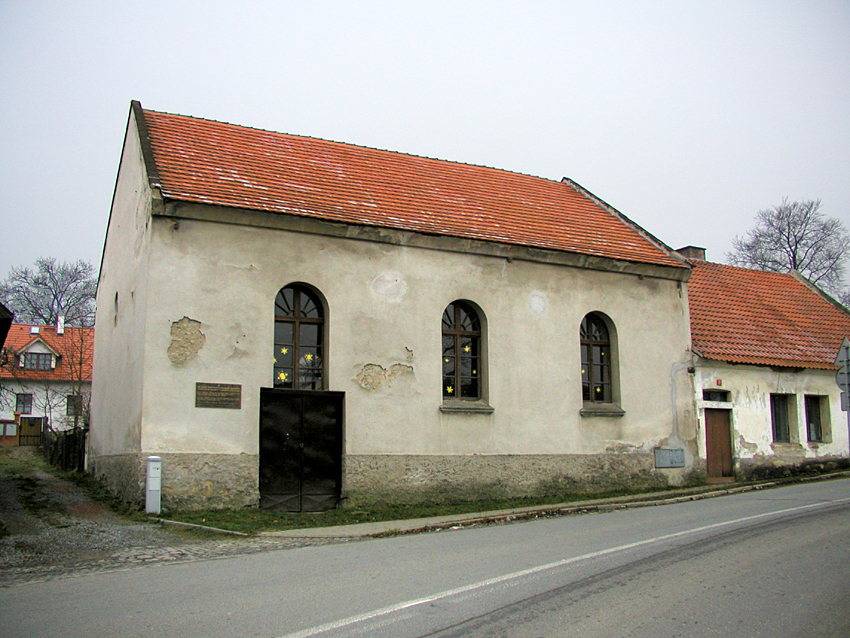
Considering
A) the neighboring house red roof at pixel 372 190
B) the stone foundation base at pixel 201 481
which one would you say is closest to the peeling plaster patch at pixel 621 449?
the neighboring house red roof at pixel 372 190

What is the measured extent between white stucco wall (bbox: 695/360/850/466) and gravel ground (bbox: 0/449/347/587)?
1241 centimetres

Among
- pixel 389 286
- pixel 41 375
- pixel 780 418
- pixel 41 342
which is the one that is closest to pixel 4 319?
pixel 389 286

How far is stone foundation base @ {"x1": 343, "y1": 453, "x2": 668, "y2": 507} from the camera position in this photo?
1502 cm

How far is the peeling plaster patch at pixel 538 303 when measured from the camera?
1748 cm

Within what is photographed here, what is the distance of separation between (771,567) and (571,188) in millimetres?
16925

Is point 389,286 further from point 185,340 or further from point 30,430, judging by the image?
point 30,430

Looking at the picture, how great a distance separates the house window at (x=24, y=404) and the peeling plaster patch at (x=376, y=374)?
135 feet

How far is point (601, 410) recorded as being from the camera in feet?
58.5

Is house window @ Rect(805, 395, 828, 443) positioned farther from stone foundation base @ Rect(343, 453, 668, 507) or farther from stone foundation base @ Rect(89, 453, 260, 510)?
stone foundation base @ Rect(89, 453, 260, 510)

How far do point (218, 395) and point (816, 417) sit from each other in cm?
1721

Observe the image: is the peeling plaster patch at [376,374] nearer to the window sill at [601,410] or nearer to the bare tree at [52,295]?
the window sill at [601,410]

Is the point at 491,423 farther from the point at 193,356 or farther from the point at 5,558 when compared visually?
the point at 5,558

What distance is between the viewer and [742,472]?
65.2 feet

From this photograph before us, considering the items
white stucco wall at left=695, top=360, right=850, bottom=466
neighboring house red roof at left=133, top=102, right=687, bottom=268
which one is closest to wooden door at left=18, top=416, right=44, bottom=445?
neighboring house red roof at left=133, top=102, right=687, bottom=268
